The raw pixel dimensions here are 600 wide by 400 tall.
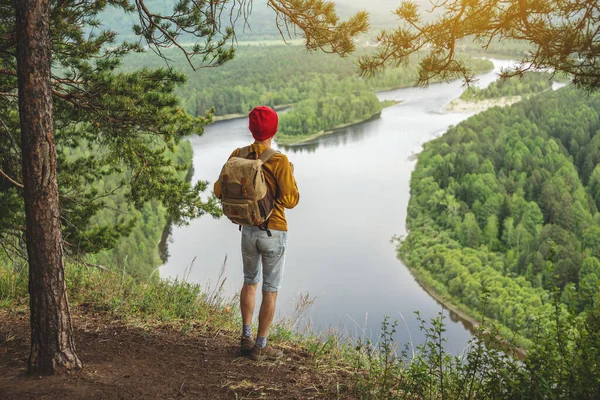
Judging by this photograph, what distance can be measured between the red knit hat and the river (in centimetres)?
931

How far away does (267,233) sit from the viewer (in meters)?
2.77

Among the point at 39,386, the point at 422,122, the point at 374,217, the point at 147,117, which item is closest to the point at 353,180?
the point at 374,217

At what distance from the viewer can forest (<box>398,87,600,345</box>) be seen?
25547 mm

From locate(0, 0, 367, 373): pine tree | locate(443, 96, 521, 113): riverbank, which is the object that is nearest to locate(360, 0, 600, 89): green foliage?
locate(0, 0, 367, 373): pine tree

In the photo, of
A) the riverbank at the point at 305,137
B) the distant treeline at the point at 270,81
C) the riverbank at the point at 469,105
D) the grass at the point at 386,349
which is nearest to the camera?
the grass at the point at 386,349

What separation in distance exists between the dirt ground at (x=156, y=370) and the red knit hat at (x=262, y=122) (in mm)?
1120

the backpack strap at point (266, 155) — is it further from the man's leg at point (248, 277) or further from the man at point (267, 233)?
the man's leg at point (248, 277)

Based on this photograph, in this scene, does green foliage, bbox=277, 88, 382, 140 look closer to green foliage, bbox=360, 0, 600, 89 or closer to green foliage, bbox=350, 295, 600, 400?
green foliage, bbox=360, 0, 600, 89

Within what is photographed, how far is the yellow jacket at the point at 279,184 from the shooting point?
2.71 meters

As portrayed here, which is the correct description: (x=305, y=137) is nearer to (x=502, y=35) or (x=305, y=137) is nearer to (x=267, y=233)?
(x=502, y=35)

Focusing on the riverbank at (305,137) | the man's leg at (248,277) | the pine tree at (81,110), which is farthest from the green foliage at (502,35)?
the riverbank at (305,137)

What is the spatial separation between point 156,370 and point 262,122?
1248mm

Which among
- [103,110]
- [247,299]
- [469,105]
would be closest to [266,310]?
[247,299]

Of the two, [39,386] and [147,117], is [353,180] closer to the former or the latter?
[147,117]
